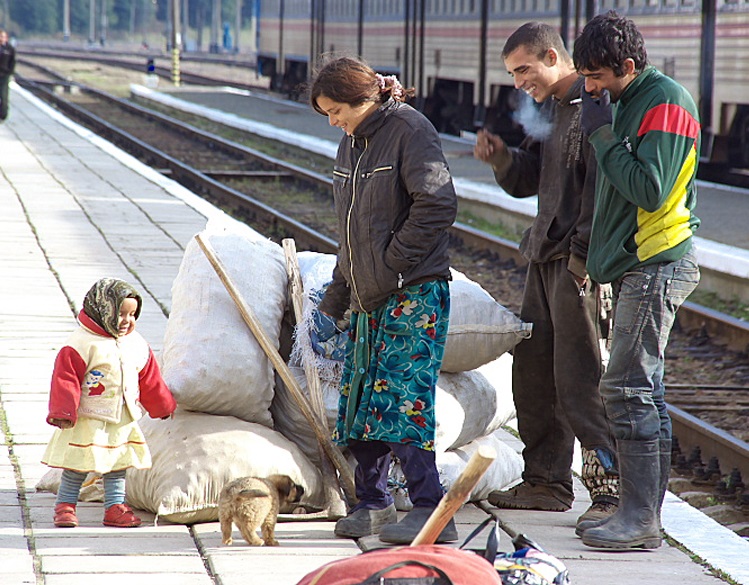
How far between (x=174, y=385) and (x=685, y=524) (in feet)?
5.69

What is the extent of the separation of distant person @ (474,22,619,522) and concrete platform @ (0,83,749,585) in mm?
179

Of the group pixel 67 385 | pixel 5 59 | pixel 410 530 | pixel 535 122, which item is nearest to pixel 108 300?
pixel 67 385

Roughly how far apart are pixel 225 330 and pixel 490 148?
3.48ft

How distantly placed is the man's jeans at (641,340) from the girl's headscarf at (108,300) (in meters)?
1.45

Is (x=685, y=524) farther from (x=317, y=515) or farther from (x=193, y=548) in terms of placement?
(x=193, y=548)

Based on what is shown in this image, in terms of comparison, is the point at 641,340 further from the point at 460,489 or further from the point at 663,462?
the point at 460,489

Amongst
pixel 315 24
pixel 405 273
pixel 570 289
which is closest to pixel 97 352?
pixel 405 273

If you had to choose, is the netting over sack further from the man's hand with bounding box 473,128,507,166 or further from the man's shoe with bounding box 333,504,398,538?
the man's shoe with bounding box 333,504,398,538

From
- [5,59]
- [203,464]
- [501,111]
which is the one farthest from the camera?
[5,59]

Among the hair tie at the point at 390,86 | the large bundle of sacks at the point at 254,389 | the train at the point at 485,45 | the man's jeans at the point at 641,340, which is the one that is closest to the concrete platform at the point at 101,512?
the large bundle of sacks at the point at 254,389

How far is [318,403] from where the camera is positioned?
4.18m

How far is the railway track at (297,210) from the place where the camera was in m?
5.88

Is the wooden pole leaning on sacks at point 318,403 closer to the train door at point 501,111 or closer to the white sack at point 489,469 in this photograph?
the white sack at point 489,469

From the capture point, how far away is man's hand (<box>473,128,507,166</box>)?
4.04 m
